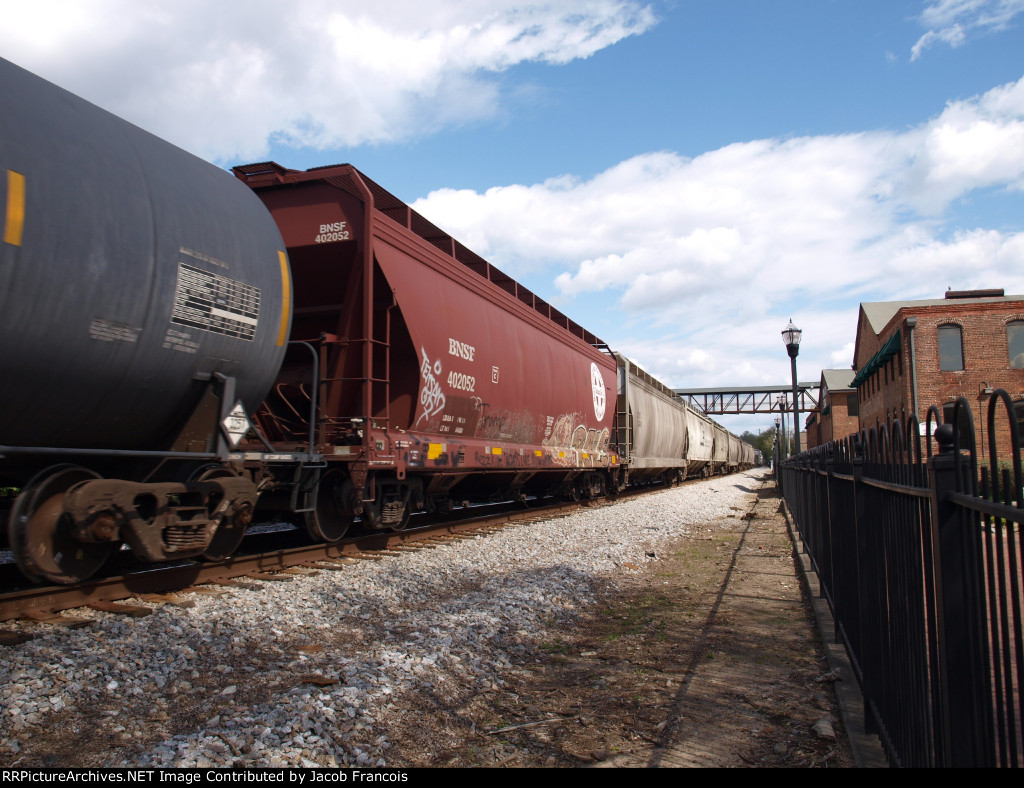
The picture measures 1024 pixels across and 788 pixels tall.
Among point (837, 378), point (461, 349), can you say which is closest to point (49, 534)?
point (461, 349)

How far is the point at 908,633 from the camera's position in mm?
2645

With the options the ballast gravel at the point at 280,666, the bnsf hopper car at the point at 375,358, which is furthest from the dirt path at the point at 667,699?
the bnsf hopper car at the point at 375,358

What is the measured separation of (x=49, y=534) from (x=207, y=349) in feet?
5.87

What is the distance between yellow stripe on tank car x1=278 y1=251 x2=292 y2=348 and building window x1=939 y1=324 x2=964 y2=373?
28364 millimetres

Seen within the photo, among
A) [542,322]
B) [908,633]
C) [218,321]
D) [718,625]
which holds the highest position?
[542,322]

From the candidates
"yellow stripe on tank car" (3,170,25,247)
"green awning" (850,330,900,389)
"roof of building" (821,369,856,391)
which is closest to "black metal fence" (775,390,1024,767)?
"yellow stripe on tank car" (3,170,25,247)

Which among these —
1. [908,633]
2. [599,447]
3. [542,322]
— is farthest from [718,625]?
[599,447]

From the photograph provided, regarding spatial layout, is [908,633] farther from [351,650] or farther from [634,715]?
[351,650]

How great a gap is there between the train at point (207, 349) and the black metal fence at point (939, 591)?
4906mm

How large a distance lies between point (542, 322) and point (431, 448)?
5.48 meters

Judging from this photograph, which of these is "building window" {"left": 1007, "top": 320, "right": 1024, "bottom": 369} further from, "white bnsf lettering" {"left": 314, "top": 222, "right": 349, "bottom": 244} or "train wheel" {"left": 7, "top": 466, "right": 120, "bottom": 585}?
"train wheel" {"left": 7, "top": 466, "right": 120, "bottom": 585}

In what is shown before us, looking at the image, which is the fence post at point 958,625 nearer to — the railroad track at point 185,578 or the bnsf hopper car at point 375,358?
the railroad track at point 185,578

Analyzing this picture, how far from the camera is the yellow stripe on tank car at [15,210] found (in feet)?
13.9

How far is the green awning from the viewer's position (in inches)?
1173
